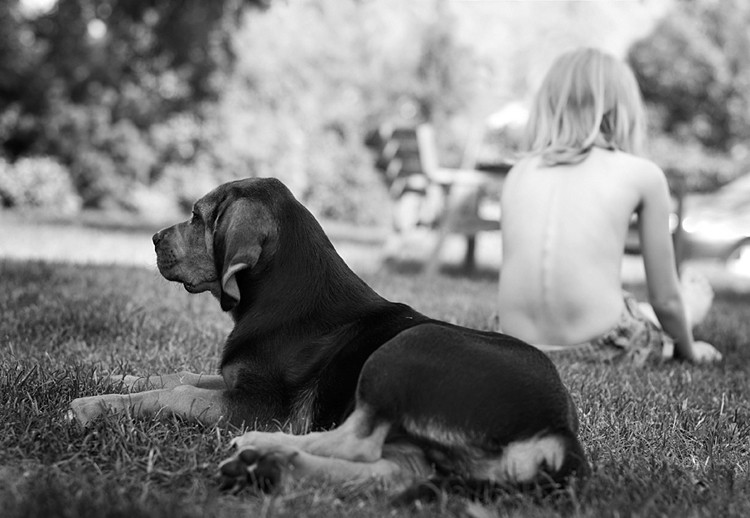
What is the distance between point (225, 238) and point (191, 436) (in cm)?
75

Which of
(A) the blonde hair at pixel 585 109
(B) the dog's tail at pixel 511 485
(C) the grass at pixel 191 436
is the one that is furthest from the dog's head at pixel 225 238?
(A) the blonde hair at pixel 585 109

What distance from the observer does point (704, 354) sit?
5328 millimetres

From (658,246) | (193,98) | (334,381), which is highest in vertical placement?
(193,98)

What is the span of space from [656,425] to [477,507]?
155 centimetres

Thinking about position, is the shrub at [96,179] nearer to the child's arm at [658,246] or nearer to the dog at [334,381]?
the child's arm at [658,246]

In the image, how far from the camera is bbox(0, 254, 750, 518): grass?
7.62 feet

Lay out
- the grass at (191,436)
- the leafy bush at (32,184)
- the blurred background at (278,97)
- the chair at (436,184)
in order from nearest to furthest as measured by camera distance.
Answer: the grass at (191,436) < the chair at (436,184) < the leafy bush at (32,184) < the blurred background at (278,97)

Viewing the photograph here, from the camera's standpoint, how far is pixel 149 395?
306cm

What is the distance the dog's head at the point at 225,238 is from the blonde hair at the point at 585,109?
6.95 feet

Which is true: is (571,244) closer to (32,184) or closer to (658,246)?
(658,246)

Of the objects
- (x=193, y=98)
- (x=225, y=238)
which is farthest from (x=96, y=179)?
(x=225, y=238)

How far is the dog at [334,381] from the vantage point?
250 centimetres

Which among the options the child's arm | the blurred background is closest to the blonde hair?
the child's arm

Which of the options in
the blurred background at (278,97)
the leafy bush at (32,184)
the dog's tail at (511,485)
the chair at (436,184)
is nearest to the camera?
the dog's tail at (511,485)
